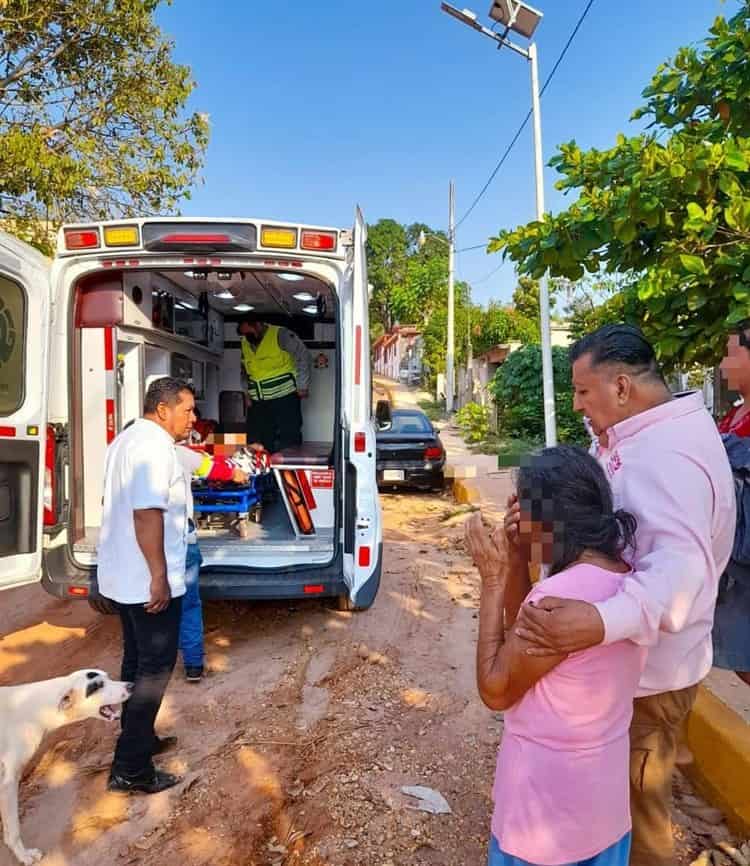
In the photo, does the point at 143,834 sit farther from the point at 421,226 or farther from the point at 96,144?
the point at 421,226

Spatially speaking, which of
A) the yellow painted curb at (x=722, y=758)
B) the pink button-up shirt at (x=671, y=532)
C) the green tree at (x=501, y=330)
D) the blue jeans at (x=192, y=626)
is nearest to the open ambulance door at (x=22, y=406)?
the blue jeans at (x=192, y=626)

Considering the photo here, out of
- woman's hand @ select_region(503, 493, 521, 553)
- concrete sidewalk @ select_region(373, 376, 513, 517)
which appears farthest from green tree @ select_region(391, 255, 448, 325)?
woman's hand @ select_region(503, 493, 521, 553)

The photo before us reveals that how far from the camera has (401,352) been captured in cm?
4772

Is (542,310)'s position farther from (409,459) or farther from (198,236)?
(198,236)

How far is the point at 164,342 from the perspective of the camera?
6164mm

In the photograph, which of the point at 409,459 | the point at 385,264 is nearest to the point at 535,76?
the point at 409,459

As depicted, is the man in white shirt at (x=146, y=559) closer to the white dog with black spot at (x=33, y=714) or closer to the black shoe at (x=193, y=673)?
the white dog with black spot at (x=33, y=714)

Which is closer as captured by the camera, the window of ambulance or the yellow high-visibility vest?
the window of ambulance

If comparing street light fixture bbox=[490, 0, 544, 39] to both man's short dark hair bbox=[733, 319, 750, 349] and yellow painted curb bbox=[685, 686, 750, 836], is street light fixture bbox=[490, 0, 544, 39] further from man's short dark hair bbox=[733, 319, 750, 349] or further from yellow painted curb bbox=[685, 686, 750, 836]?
yellow painted curb bbox=[685, 686, 750, 836]

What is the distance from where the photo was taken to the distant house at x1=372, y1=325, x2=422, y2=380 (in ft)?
140

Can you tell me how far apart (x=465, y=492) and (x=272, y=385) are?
4.10 meters

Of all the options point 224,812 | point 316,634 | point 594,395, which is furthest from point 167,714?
point 594,395

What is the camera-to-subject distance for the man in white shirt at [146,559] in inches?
112

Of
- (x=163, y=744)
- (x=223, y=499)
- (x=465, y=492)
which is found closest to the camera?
(x=163, y=744)
